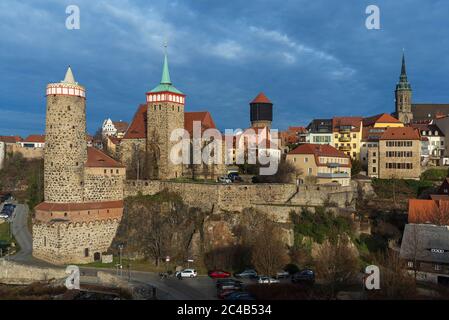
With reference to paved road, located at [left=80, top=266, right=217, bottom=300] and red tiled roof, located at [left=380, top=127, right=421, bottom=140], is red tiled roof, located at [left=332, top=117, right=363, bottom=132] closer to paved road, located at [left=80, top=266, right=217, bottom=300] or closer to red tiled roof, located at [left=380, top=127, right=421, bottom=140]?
red tiled roof, located at [left=380, top=127, right=421, bottom=140]

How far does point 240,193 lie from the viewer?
139 ft

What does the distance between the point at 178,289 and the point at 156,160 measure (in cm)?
2037

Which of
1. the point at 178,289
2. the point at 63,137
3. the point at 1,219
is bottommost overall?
the point at 178,289

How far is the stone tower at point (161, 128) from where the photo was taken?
49.2 metres

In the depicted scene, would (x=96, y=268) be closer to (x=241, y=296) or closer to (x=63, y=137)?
(x=63, y=137)

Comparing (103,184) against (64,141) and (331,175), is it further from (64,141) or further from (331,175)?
(331,175)

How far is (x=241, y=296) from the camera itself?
27.6 metres

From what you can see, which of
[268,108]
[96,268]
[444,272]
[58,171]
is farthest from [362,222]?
[268,108]

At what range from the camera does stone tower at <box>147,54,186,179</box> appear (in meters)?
49.2

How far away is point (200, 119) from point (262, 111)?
99.1 feet

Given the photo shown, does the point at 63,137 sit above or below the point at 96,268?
above

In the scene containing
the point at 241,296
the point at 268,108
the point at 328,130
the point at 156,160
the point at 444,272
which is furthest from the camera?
the point at 268,108

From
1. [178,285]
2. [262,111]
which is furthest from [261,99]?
[178,285]

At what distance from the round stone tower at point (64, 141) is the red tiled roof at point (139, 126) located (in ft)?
33.3
